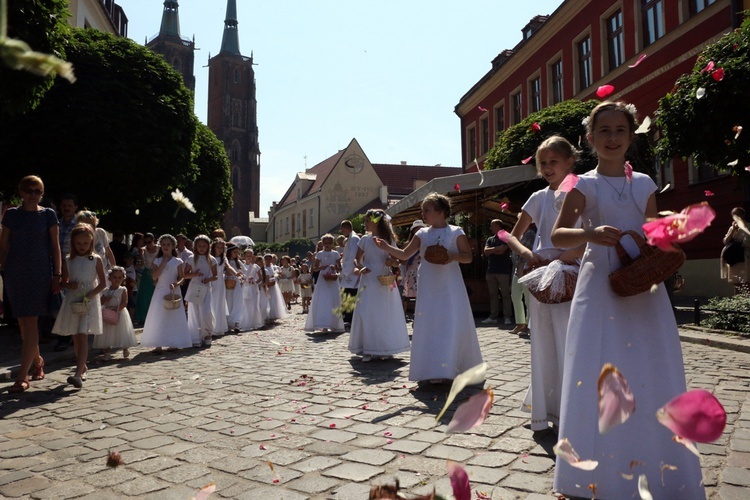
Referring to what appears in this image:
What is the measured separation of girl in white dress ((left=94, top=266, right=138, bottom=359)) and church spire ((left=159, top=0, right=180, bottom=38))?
338ft

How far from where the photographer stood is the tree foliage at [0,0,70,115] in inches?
272

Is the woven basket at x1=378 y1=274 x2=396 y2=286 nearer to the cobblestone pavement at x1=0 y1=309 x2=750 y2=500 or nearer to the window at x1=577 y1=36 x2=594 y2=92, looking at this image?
the cobblestone pavement at x1=0 y1=309 x2=750 y2=500

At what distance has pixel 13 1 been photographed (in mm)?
6840

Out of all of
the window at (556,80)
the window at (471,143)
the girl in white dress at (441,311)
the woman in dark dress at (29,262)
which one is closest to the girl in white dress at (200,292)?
the woman in dark dress at (29,262)

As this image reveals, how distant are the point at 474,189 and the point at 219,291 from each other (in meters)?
6.69

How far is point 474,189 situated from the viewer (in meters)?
14.9

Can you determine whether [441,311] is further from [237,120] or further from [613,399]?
[237,120]

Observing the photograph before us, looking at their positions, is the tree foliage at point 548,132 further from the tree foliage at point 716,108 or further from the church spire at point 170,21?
the church spire at point 170,21

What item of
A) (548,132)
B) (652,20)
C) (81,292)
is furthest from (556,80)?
(81,292)

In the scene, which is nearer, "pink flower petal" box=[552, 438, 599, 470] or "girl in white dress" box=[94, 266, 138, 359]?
"pink flower petal" box=[552, 438, 599, 470]

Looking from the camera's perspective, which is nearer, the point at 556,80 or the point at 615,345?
the point at 615,345

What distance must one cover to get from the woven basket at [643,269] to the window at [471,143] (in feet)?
115

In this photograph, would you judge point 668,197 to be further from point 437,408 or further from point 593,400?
point 593,400

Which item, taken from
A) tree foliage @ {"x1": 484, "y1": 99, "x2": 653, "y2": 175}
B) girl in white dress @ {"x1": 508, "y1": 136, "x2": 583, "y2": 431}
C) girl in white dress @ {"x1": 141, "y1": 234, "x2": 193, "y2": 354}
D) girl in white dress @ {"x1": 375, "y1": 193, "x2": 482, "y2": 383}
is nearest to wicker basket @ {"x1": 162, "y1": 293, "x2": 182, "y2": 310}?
girl in white dress @ {"x1": 141, "y1": 234, "x2": 193, "y2": 354}
